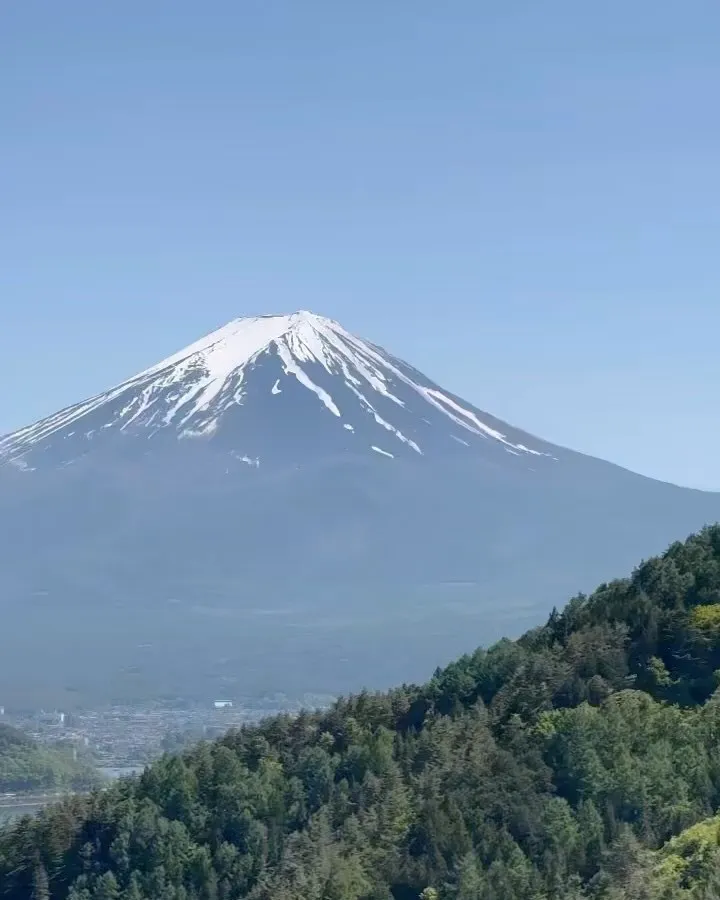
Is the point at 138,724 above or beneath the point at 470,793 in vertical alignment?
above

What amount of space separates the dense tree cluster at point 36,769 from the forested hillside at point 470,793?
1836 inches

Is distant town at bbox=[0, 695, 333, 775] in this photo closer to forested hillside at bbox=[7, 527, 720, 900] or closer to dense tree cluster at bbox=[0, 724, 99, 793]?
dense tree cluster at bbox=[0, 724, 99, 793]

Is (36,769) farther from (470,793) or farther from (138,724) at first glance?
(470,793)

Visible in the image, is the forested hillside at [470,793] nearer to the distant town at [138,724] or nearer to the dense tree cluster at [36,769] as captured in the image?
the dense tree cluster at [36,769]

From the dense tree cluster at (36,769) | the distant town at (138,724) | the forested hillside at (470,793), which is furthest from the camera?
the distant town at (138,724)

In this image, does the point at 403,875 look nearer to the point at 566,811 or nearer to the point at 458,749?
the point at 566,811

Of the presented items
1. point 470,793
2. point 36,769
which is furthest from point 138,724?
point 470,793

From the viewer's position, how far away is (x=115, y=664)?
180000 mm

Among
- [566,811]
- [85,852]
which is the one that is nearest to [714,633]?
[566,811]

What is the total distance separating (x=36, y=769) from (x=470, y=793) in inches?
2528

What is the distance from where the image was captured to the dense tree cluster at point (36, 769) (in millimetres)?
95838

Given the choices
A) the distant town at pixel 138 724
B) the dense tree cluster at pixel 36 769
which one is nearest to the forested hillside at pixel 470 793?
the dense tree cluster at pixel 36 769

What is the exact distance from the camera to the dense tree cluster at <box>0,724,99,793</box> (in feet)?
314

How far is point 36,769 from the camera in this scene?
328ft
